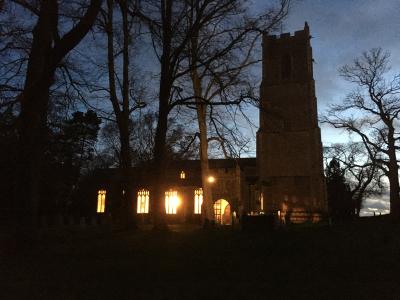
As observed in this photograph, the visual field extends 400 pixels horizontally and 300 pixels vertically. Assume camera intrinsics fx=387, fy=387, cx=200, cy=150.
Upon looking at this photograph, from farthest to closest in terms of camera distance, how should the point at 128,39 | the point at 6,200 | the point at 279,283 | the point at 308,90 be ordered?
the point at 308,90
the point at 6,200
the point at 128,39
the point at 279,283

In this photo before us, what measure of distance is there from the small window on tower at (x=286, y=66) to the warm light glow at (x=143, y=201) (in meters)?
23.2

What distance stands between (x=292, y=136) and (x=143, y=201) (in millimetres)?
19311

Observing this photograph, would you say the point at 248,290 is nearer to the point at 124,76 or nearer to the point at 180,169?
the point at 124,76

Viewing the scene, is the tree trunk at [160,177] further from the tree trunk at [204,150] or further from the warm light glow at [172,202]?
the warm light glow at [172,202]

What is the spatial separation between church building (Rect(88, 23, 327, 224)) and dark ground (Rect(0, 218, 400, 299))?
90.2 ft

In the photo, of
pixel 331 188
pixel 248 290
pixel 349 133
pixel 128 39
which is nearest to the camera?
pixel 248 290

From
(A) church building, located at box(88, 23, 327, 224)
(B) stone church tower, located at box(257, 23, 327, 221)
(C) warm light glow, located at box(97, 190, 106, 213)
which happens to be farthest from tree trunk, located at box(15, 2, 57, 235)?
(C) warm light glow, located at box(97, 190, 106, 213)

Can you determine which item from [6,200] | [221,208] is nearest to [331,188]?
[221,208]

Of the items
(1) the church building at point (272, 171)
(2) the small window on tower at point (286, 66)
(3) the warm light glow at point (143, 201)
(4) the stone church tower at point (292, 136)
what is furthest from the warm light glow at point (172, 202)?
(2) the small window on tower at point (286, 66)

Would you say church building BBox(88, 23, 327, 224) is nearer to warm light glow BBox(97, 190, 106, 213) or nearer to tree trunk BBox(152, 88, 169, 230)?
warm light glow BBox(97, 190, 106, 213)

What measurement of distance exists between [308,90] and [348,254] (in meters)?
41.0

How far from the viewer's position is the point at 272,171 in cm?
4597

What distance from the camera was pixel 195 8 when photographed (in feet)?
49.3

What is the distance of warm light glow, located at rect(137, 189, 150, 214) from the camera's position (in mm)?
42125
